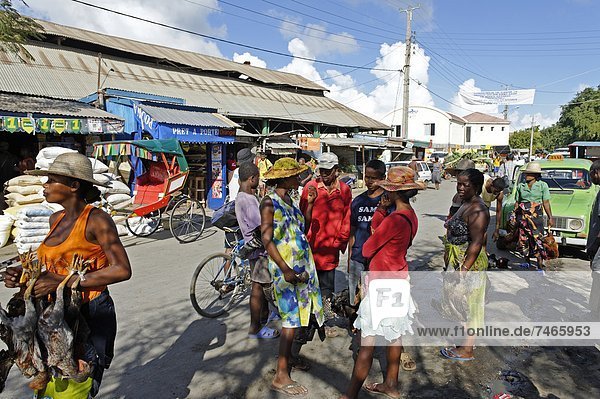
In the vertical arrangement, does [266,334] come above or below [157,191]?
below

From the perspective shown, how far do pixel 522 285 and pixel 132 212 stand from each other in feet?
22.3

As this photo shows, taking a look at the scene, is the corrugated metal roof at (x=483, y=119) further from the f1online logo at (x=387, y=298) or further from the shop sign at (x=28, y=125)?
the f1online logo at (x=387, y=298)

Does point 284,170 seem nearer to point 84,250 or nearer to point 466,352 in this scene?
point 84,250

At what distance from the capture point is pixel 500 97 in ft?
115

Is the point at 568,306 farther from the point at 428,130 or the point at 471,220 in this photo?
the point at 428,130

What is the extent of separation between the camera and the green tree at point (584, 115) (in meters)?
40.6

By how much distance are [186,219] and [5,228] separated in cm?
331

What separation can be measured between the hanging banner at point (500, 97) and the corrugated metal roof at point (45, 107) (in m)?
32.0

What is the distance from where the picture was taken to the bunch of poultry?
1817 millimetres

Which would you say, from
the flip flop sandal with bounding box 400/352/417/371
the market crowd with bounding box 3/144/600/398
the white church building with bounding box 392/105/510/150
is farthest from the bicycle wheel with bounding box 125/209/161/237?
the white church building with bounding box 392/105/510/150

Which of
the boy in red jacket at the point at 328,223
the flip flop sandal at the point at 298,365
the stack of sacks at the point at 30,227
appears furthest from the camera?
the stack of sacks at the point at 30,227

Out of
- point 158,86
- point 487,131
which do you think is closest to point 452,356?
point 158,86

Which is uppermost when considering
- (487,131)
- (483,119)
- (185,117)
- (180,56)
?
(483,119)

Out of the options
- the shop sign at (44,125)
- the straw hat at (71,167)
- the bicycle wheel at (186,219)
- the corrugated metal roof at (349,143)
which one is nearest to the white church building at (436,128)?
the corrugated metal roof at (349,143)
